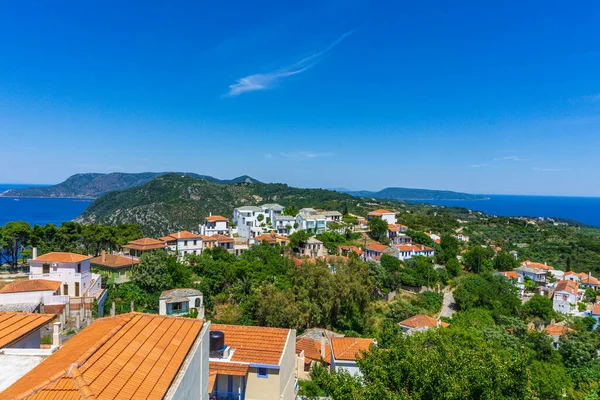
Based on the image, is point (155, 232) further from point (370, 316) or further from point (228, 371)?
point (228, 371)

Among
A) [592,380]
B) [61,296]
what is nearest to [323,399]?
[61,296]

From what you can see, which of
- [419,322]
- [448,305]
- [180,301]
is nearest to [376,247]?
[448,305]

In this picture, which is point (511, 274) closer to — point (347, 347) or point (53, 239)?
point (347, 347)

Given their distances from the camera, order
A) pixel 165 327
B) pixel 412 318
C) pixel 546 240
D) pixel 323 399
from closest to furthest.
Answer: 1. pixel 165 327
2. pixel 323 399
3. pixel 412 318
4. pixel 546 240

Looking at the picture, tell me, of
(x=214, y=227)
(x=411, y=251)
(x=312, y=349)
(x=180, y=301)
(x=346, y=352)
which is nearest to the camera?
(x=346, y=352)

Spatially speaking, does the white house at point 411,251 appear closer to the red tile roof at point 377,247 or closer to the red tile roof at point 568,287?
the red tile roof at point 377,247

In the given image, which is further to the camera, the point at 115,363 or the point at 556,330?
the point at 556,330

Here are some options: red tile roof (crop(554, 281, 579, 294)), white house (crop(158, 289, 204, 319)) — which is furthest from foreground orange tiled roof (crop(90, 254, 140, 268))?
red tile roof (crop(554, 281, 579, 294))
